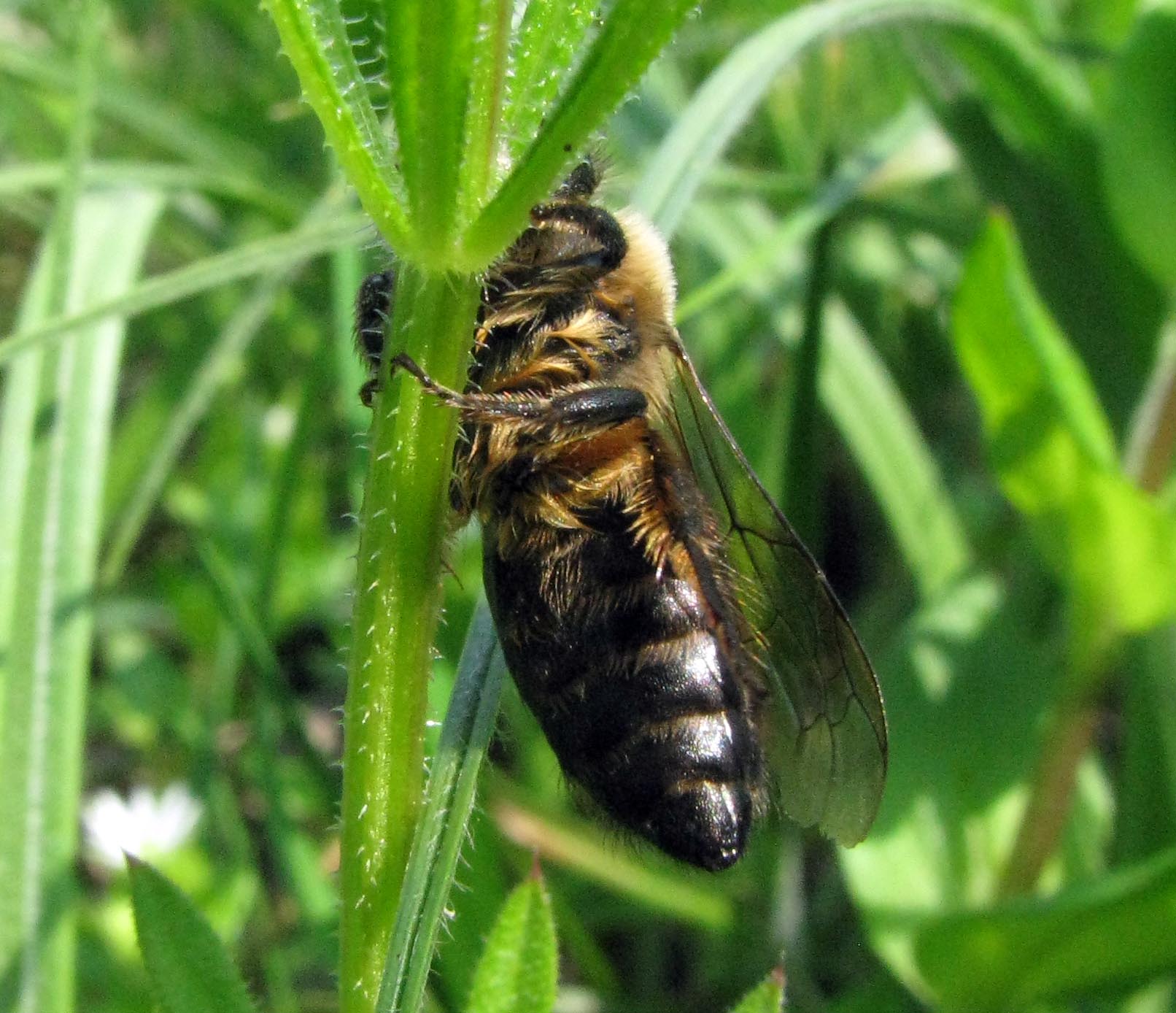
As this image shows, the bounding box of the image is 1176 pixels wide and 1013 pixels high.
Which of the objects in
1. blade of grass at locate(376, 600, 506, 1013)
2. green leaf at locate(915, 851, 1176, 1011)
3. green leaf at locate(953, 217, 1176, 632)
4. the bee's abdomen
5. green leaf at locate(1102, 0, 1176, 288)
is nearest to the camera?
blade of grass at locate(376, 600, 506, 1013)

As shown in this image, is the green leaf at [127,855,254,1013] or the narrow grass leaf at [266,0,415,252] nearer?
the narrow grass leaf at [266,0,415,252]

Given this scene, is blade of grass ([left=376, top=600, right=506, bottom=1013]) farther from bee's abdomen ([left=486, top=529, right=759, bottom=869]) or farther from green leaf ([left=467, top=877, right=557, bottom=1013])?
bee's abdomen ([left=486, top=529, right=759, bottom=869])

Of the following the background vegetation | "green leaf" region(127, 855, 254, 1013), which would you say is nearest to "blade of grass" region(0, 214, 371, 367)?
the background vegetation

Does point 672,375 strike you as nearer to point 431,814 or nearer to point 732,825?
point 732,825

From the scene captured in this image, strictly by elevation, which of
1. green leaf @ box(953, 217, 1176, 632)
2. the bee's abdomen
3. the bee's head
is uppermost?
the bee's head

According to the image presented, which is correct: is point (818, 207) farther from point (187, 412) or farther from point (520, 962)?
point (520, 962)

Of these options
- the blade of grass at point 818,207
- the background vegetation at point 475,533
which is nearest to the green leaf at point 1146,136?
the background vegetation at point 475,533
